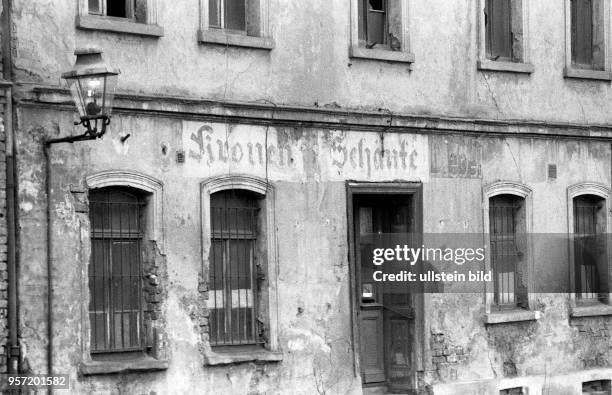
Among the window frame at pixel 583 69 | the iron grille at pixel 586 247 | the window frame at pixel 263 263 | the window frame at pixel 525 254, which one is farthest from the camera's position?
the iron grille at pixel 586 247

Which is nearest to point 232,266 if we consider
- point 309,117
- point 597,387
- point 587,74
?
point 309,117

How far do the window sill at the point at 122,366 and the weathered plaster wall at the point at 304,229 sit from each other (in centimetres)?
10

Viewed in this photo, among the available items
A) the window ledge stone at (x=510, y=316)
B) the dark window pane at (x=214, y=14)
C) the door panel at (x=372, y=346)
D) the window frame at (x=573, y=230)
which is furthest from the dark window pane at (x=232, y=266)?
the window frame at (x=573, y=230)

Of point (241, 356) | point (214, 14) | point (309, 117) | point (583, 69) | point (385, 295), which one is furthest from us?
point (583, 69)

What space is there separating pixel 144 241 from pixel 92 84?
2.53 meters

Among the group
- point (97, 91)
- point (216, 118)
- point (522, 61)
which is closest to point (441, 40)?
point (522, 61)

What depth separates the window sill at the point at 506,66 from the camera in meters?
18.7

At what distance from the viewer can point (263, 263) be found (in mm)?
16375

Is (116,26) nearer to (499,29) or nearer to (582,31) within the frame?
(499,29)

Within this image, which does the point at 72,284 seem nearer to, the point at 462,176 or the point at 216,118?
the point at 216,118

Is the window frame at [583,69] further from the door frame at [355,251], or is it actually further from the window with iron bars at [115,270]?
the window with iron bars at [115,270]

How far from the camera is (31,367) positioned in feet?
46.3

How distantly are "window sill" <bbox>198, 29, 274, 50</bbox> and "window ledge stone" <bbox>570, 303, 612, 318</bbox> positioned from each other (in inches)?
250

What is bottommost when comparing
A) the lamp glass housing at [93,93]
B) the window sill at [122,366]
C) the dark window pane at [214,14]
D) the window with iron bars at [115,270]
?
the window sill at [122,366]
